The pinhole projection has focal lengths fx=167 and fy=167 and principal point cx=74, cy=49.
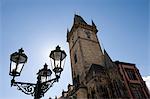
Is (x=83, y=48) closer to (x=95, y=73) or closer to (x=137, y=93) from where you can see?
(x=95, y=73)

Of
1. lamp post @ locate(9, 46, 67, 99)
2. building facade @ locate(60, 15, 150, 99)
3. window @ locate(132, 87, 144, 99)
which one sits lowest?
lamp post @ locate(9, 46, 67, 99)

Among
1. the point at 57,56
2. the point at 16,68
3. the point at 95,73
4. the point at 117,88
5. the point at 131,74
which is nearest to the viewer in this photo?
the point at 16,68

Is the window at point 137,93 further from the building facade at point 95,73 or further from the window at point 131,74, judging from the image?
the window at point 131,74

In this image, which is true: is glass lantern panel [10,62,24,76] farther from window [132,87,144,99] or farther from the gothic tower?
window [132,87,144,99]

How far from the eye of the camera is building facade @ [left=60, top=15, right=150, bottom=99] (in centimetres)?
2320

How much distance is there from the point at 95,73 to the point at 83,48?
8246 mm

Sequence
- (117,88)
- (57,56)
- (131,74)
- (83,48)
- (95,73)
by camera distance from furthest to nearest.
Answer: (83,48) → (131,74) → (95,73) → (117,88) → (57,56)

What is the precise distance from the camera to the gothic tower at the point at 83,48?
29.3 metres

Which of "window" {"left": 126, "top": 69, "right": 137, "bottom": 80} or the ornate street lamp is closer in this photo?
the ornate street lamp

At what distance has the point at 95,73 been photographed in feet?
78.6

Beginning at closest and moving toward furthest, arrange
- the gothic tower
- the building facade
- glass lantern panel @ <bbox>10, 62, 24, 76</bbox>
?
1. glass lantern panel @ <bbox>10, 62, 24, 76</bbox>
2. the building facade
3. the gothic tower

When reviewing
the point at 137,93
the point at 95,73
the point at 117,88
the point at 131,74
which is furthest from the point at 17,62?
the point at 131,74

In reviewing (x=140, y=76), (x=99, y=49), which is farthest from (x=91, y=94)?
(x=99, y=49)

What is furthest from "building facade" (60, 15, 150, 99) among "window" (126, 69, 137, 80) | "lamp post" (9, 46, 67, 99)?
"lamp post" (9, 46, 67, 99)
